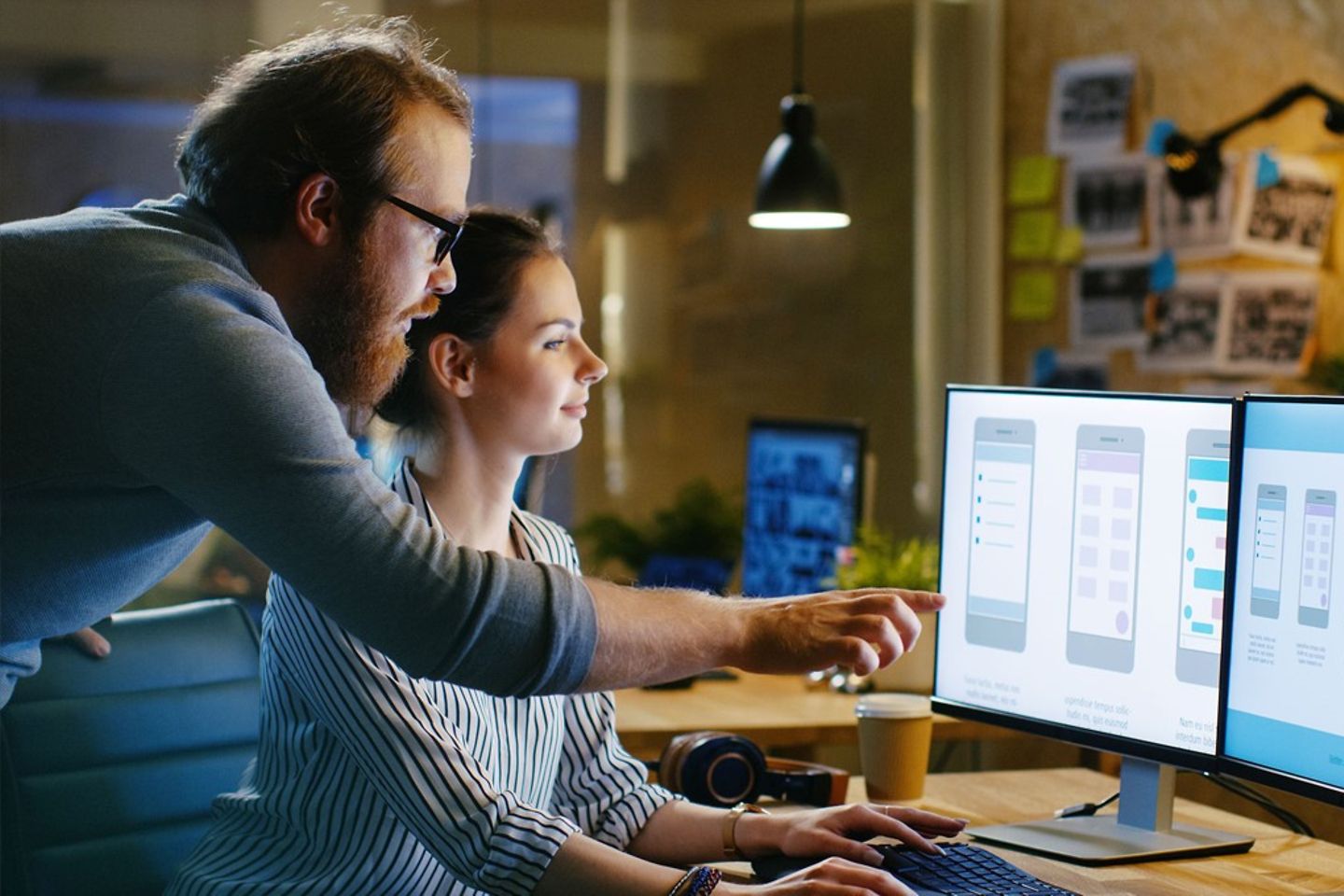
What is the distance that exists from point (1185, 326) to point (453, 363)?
236 cm

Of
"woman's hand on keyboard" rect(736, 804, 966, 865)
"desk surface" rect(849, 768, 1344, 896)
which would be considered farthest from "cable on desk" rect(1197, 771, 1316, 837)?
"woman's hand on keyboard" rect(736, 804, 966, 865)

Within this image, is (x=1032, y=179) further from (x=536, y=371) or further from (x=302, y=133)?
(x=302, y=133)

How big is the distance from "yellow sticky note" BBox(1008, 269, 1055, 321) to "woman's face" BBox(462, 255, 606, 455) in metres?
2.56

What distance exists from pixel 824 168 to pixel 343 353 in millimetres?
2104

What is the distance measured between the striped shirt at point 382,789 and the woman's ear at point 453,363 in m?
0.10

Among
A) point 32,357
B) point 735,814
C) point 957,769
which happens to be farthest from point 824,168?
point 32,357

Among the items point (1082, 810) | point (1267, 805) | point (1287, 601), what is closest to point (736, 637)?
point (1287, 601)

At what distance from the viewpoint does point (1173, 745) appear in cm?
161

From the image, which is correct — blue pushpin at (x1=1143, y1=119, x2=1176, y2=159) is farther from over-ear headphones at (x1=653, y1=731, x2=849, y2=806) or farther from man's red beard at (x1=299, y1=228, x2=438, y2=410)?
man's red beard at (x1=299, y1=228, x2=438, y2=410)

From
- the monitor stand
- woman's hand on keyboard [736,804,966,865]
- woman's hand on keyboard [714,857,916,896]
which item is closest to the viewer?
woman's hand on keyboard [714,857,916,896]

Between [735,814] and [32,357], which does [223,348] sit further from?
[735,814]

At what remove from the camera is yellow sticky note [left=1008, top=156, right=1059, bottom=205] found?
4.08 meters

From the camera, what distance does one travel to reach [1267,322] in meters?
3.40

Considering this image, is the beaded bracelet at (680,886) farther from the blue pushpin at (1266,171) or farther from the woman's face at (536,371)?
the blue pushpin at (1266,171)
